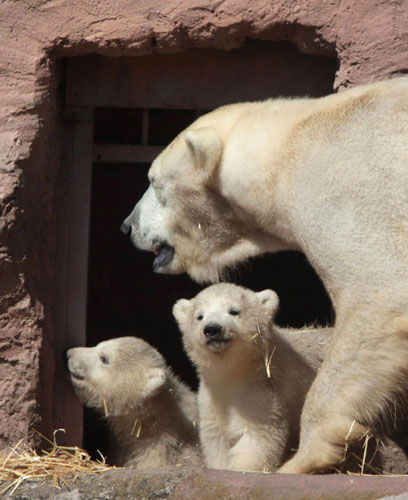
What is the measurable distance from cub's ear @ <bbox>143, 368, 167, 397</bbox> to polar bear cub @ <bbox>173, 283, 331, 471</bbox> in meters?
0.29

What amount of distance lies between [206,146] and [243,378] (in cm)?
111

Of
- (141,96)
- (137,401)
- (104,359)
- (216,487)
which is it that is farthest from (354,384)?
(141,96)

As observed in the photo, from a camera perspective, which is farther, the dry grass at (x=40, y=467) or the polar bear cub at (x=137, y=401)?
the polar bear cub at (x=137, y=401)

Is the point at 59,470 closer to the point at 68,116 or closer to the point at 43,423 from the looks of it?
the point at 43,423

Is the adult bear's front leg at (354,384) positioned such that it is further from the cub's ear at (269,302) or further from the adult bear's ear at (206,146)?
the adult bear's ear at (206,146)

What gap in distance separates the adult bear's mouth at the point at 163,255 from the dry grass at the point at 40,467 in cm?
103

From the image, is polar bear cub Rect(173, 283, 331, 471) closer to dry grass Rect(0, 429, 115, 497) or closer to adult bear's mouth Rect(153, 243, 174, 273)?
adult bear's mouth Rect(153, 243, 174, 273)

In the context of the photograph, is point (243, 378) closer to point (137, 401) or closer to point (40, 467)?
point (137, 401)

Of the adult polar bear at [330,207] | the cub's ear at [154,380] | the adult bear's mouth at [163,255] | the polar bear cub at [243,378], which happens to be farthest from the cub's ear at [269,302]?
the cub's ear at [154,380]

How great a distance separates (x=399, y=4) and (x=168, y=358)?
12.7ft

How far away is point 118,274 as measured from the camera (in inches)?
303

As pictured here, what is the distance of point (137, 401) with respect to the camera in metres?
4.73

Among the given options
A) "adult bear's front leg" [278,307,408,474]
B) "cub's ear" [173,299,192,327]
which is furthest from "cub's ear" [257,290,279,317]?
"adult bear's front leg" [278,307,408,474]

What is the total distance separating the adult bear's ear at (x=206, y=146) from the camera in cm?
412
